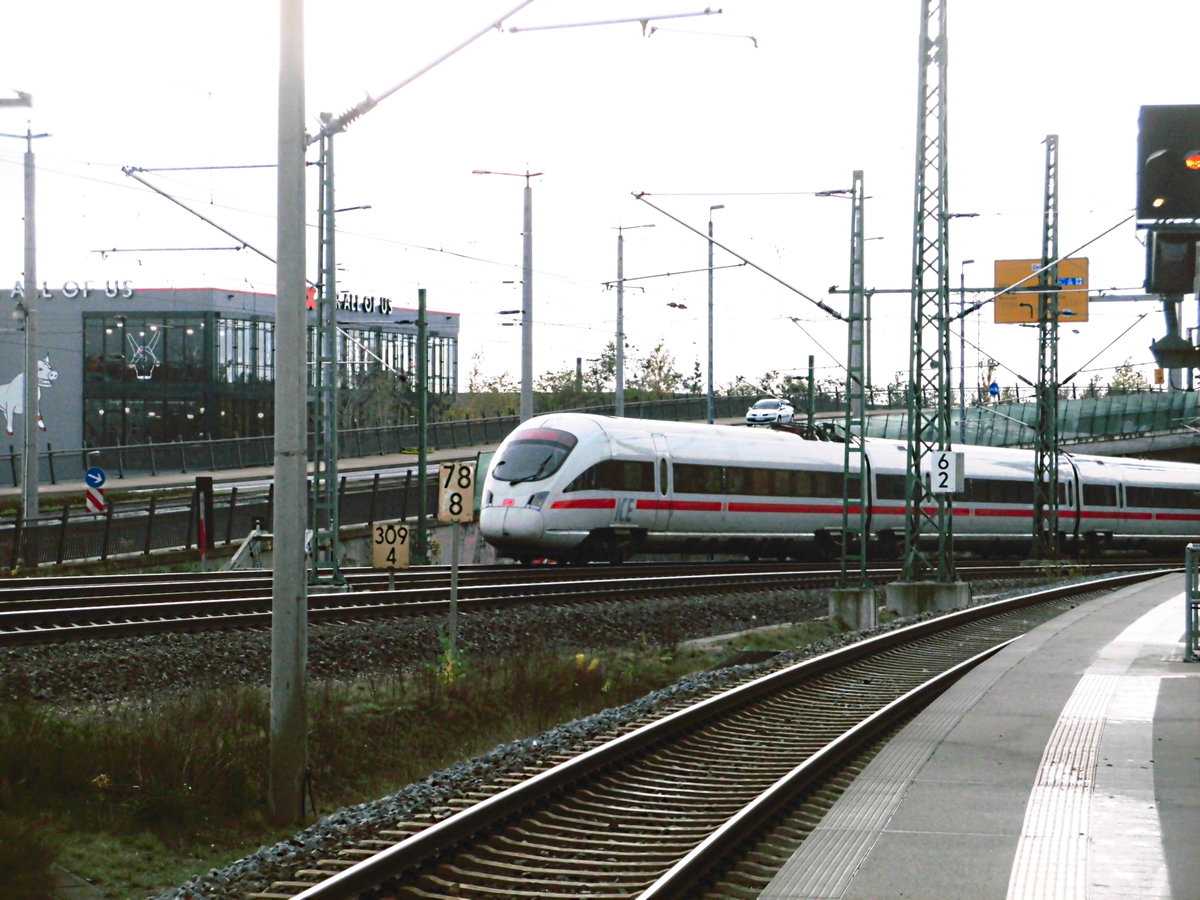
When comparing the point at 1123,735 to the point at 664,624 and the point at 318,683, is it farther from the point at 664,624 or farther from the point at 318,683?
the point at 664,624

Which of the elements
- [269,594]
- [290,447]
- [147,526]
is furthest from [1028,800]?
[147,526]

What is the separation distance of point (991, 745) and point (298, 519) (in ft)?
17.2

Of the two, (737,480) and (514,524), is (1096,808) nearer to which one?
(514,524)

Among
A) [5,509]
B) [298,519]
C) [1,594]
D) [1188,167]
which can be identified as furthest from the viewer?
[5,509]

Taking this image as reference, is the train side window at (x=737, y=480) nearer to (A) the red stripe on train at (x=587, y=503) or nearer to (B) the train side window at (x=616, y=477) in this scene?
(B) the train side window at (x=616, y=477)

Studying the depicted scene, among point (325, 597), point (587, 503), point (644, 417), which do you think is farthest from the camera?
point (644, 417)

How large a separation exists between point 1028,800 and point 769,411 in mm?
60291

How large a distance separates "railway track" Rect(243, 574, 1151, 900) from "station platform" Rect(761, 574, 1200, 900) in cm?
34

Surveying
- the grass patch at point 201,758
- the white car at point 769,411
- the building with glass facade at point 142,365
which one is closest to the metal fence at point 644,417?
the white car at point 769,411

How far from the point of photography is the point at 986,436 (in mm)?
70750

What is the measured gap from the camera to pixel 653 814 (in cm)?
891

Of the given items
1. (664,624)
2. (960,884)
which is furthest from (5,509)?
(960,884)

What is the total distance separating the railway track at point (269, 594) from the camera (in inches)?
650

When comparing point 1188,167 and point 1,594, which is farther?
point 1,594
